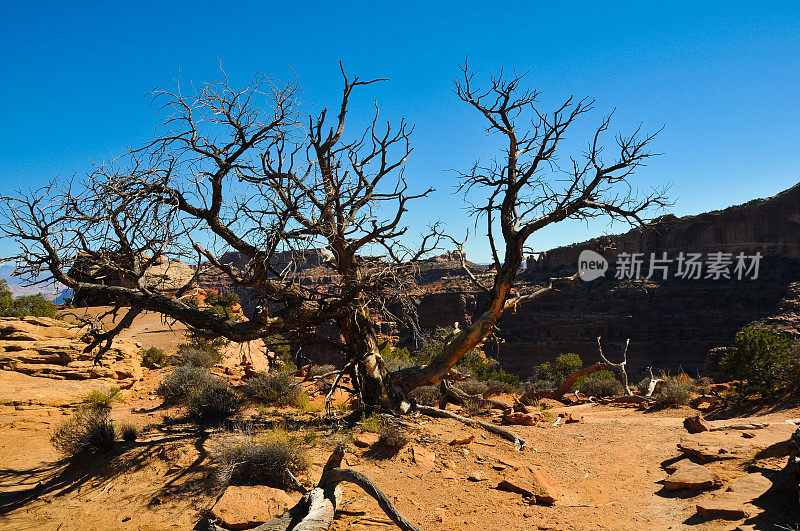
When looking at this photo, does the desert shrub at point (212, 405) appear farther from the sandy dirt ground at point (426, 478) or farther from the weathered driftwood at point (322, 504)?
the weathered driftwood at point (322, 504)

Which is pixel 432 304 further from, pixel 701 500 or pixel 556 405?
pixel 701 500

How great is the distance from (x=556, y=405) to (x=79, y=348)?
507 inches

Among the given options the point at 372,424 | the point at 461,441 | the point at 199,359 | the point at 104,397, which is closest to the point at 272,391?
the point at 372,424

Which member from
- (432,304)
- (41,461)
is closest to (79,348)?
(41,461)

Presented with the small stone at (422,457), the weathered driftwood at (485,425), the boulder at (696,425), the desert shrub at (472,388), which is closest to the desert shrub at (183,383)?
the weathered driftwood at (485,425)

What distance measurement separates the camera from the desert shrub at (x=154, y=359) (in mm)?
13523

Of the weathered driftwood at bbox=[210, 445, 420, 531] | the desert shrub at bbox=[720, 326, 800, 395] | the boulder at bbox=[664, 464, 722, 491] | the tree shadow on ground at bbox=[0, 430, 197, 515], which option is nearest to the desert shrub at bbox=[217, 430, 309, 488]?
the weathered driftwood at bbox=[210, 445, 420, 531]

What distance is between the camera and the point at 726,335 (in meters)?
44.6

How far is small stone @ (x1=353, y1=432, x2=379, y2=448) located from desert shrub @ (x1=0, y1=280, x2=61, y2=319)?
15.3 metres

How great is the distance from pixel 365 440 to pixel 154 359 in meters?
10.6

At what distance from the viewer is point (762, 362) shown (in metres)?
10.6

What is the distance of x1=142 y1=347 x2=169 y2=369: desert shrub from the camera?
13523 mm

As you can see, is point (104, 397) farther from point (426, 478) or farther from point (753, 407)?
point (753, 407)

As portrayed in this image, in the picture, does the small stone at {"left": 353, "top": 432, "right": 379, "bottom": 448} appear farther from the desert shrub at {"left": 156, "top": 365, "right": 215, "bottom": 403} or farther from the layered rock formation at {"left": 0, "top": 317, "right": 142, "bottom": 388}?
the layered rock formation at {"left": 0, "top": 317, "right": 142, "bottom": 388}
